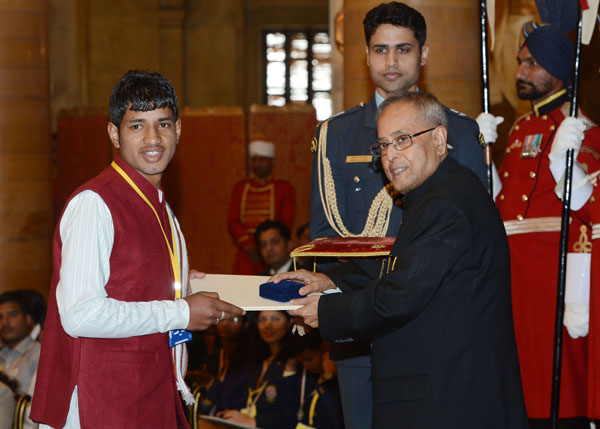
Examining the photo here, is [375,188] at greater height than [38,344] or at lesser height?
greater

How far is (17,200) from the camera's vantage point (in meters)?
7.15

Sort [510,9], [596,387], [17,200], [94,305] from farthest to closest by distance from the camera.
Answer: [17,200]
[510,9]
[596,387]
[94,305]

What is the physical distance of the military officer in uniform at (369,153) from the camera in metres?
3.64

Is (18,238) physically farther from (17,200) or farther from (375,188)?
(375,188)

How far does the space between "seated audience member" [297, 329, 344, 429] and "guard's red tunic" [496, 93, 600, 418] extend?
1168 mm

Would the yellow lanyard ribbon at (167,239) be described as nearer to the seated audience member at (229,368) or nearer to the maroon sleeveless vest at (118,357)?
the maroon sleeveless vest at (118,357)

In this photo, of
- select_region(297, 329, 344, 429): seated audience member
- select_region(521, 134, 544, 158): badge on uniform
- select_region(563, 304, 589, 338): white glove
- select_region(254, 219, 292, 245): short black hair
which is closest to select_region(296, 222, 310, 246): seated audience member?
select_region(254, 219, 292, 245): short black hair

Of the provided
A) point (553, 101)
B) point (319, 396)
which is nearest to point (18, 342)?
point (319, 396)

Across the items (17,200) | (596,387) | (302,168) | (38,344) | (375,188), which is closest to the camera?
(375,188)

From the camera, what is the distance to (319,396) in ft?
18.0

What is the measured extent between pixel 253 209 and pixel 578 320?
194 inches

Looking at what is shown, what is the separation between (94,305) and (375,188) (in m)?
1.44

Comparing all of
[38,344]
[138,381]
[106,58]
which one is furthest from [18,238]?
[106,58]

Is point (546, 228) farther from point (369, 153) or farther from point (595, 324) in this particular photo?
point (369, 153)
